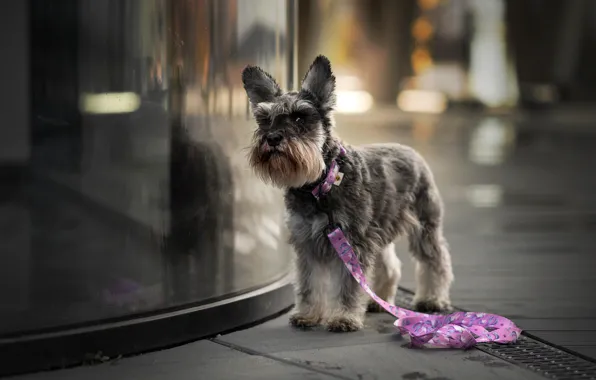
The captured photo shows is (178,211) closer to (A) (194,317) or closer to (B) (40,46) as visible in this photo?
(A) (194,317)

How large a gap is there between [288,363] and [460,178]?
430 inches

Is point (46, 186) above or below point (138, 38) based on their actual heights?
below

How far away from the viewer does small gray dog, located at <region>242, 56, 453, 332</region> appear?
6273 millimetres

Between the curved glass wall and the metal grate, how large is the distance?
1857 mm

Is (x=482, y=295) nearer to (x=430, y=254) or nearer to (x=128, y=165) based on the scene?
(x=430, y=254)

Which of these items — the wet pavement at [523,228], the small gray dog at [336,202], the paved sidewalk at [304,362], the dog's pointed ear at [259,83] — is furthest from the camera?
the wet pavement at [523,228]

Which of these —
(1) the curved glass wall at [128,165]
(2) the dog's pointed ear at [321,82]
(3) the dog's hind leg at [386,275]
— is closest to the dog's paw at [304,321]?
(1) the curved glass wall at [128,165]

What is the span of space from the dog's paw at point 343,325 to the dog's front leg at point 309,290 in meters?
0.18

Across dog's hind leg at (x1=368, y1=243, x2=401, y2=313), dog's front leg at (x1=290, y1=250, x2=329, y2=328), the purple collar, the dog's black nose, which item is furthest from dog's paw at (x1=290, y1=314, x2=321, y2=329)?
the dog's black nose

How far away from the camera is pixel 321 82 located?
252 inches

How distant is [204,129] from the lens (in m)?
6.74

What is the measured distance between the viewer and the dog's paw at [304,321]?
6.80m

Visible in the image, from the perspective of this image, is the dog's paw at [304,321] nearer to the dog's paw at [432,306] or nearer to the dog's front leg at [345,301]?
the dog's front leg at [345,301]

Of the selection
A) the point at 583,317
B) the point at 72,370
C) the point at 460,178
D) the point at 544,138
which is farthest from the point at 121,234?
the point at 544,138
